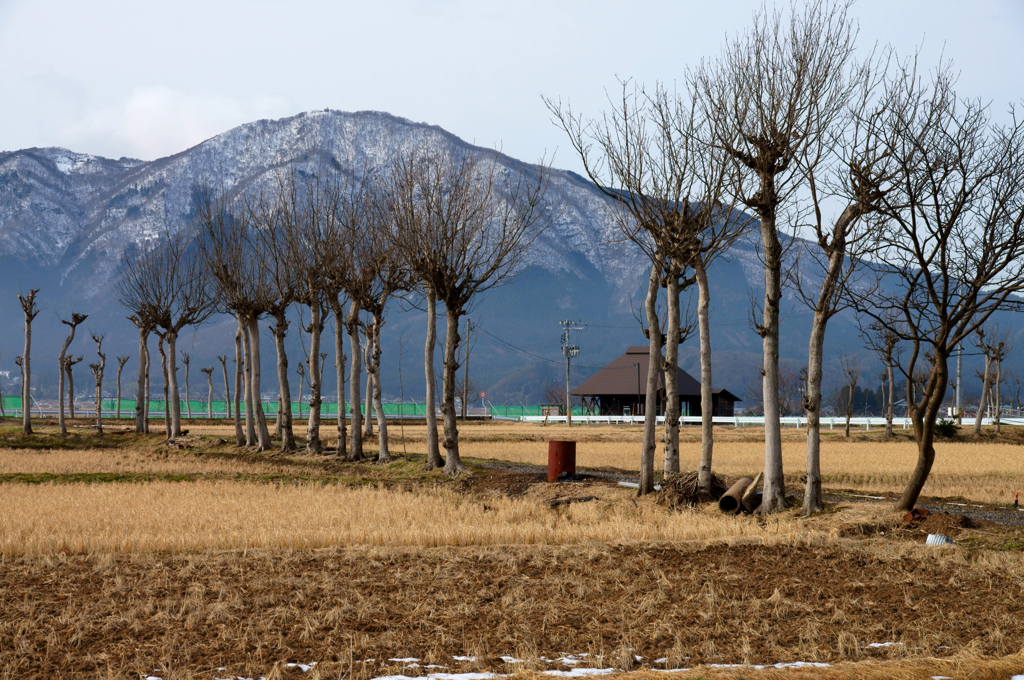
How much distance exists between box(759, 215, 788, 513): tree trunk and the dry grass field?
2.11 ft

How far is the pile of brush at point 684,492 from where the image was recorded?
16.7m

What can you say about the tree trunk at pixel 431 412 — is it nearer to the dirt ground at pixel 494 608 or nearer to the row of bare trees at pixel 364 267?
the row of bare trees at pixel 364 267

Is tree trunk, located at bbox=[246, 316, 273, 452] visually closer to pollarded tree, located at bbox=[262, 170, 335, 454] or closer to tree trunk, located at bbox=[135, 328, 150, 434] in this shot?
Result: pollarded tree, located at bbox=[262, 170, 335, 454]

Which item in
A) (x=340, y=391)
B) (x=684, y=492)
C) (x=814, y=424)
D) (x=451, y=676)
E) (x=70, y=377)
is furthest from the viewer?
(x=70, y=377)

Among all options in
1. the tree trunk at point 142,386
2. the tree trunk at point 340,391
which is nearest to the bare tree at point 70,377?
the tree trunk at point 142,386

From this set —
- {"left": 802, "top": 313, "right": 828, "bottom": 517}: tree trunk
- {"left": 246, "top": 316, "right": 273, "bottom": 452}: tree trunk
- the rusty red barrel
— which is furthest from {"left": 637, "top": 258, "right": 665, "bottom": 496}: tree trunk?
{"left": 246, "top": 316, "right": 273, "bottom": 452}: tree trunk

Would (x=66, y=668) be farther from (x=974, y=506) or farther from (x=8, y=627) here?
(x=974, y=506)

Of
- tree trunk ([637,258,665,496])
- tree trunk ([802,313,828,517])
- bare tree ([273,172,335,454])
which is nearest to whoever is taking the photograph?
tree trunk ([802,313,828,517])

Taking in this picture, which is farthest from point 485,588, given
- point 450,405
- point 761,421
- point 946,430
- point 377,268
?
point 761,421

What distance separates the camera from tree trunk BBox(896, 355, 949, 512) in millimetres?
13672

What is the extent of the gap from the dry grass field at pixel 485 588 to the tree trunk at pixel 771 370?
64 centimetres

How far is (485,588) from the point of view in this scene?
987cm

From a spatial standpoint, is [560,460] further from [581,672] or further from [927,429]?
[581,672]

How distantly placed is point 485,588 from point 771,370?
771cm
